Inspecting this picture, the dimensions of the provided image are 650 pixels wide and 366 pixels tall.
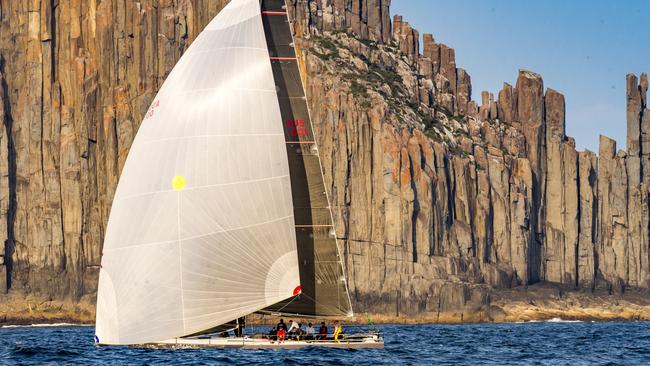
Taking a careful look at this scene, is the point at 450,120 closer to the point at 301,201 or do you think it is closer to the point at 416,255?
the point at 416,255

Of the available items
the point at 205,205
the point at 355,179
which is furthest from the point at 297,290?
the point at 355,179

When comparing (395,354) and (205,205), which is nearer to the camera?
(205,205)

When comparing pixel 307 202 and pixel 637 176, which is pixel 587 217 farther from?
pixel 307 202

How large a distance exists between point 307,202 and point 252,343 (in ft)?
18.0

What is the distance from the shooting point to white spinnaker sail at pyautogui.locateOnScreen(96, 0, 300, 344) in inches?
1682

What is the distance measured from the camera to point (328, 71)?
Result: 130 m

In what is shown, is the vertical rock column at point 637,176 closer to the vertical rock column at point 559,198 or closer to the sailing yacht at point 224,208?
the vertical rock column at point 559,198

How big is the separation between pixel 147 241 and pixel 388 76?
98738mm

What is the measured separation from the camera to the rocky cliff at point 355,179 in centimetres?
11875

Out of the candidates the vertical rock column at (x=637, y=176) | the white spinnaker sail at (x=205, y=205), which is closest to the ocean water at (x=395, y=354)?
the white spinnaker sail at (x=205, y=205)

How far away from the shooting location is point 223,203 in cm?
4356

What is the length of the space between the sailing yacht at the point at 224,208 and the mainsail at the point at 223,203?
36 millimetres

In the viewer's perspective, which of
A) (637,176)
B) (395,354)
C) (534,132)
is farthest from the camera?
(637,176)

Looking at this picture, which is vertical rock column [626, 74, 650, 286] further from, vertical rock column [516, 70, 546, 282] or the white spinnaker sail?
the white spinnaker sail
